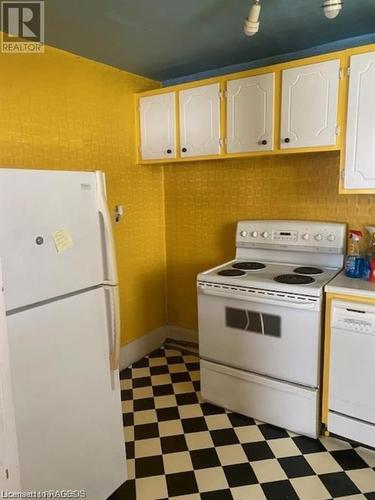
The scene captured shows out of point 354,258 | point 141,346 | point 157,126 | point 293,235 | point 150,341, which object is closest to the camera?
point 354,258

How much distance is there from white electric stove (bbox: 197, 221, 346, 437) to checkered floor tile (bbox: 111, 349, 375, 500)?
13 cm

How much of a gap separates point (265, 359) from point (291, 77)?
5.62 ft

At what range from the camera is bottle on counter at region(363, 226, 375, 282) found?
2170 millimetres

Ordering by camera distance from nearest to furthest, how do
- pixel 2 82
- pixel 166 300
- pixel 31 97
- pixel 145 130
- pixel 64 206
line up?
pixel 64 206, pixel 2 82, pixel 31 97, pixel 145 130, pixel 166 300

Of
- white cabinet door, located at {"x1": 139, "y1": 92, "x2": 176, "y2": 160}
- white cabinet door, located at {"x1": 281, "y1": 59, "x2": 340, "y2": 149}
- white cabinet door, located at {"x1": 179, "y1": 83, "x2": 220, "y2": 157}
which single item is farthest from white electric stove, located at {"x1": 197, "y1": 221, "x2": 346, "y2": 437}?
white cabinet door, located at {"x1": 139, "y1": 92, "x2": 176, "y2": 160}

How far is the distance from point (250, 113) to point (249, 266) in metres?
1.04

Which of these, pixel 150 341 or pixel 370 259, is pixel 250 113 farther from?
pixel 150 341

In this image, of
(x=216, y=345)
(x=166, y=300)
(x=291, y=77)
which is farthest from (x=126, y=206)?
(x=291, y=77)

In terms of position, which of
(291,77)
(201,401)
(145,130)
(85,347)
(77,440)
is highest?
(291,77)

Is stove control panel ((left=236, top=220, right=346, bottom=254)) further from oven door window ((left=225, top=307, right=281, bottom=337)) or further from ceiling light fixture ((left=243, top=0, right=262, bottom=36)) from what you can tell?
ceiling light fixture ((left=243, top=0, right=262, bottom=36))

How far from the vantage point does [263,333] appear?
2.23 metres

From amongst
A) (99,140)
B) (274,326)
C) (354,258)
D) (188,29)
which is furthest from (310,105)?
(99,140)

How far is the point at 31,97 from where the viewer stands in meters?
2.21

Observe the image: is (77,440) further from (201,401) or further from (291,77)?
(291,77)
